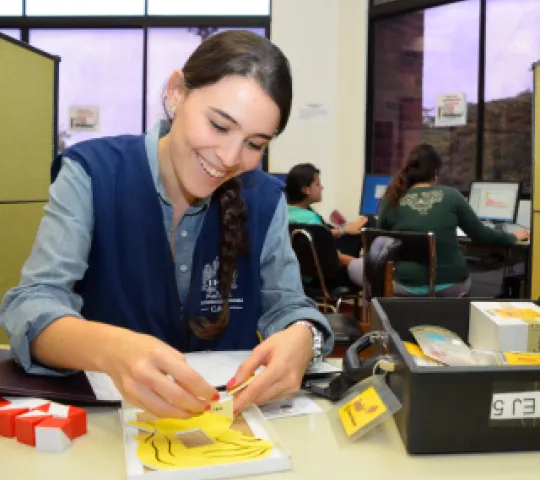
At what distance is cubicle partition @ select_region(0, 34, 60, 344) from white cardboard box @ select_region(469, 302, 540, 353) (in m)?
2.45

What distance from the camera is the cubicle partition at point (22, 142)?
2.90m

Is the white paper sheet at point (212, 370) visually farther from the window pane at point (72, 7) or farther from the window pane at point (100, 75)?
the window pane at point (72, 7)

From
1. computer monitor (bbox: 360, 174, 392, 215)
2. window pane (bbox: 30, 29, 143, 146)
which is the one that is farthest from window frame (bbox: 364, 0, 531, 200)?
window pane (bbox: 30, 29, 143, 146)

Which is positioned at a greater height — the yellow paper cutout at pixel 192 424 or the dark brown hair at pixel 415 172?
the dark brown hair at pixel 415 172

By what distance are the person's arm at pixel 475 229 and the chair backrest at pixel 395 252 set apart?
46cm

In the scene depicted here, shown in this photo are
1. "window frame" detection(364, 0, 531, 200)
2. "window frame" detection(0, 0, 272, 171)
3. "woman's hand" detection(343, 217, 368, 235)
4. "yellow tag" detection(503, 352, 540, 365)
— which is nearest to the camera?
"yellow tag" detection(503, 352, 540, 365)

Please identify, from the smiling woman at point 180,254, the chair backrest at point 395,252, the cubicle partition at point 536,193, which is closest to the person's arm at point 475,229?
the chair backrest at point 395,252

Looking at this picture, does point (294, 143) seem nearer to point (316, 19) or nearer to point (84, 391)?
point (316, 19)

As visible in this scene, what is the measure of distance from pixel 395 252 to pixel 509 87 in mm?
2255

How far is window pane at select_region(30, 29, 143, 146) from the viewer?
604 cm

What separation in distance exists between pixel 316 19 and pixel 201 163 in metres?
4.86

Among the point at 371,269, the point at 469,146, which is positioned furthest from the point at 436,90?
the point at 371,269

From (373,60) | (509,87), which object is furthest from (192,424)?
(373,60)

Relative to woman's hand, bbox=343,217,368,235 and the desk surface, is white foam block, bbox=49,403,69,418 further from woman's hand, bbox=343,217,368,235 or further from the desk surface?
woman's hand, bbox=343,217,368,235
